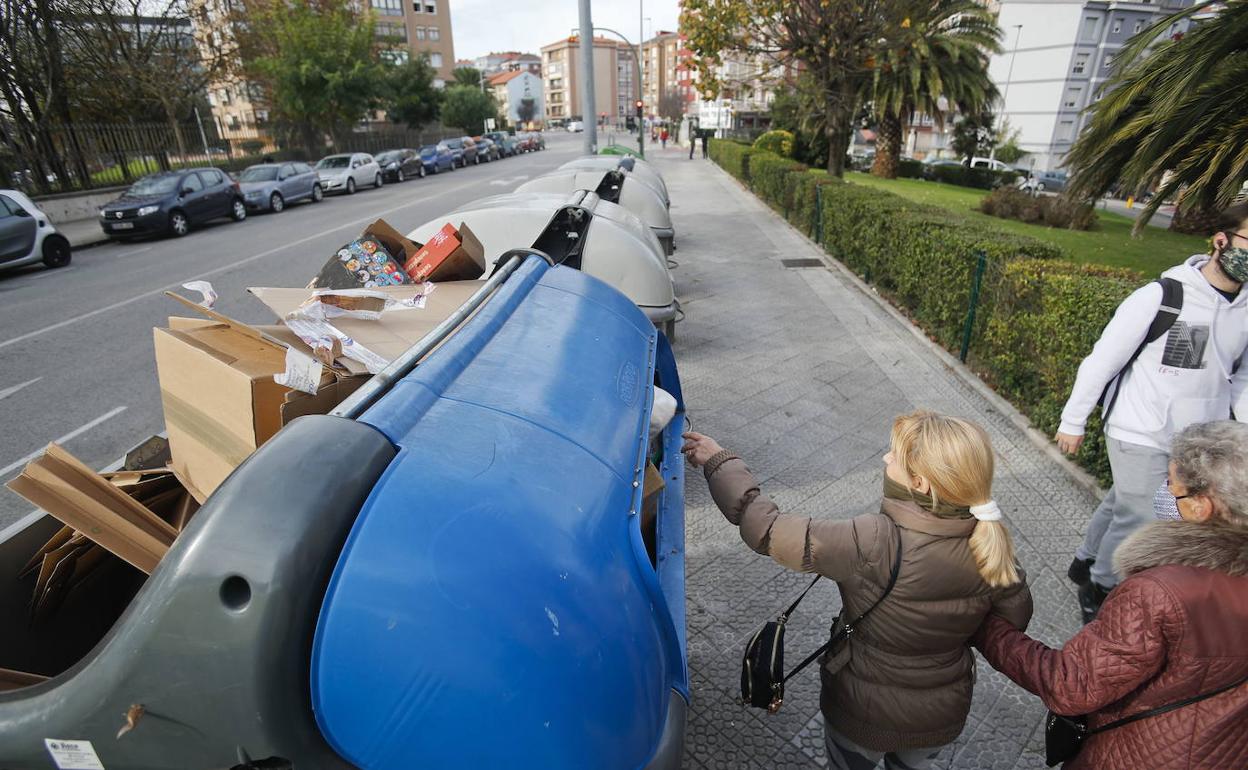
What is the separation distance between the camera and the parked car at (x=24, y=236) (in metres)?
11.5

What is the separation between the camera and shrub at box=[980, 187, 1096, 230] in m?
16.5

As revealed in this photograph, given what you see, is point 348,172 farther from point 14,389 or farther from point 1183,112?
point 1183,112

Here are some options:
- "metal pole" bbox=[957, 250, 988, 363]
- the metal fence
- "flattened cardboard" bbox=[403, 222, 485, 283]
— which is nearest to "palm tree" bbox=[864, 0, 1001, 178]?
"metal pole" bbox=[957, 250, 988, 363]

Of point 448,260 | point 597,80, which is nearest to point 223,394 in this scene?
point 448,260

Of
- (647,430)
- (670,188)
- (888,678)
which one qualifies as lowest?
(670,188)

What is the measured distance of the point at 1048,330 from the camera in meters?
4.93

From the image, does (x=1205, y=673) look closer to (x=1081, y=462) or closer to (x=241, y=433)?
(x=241, y=433)

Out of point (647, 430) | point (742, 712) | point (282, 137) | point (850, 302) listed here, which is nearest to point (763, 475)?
point (742, 712)

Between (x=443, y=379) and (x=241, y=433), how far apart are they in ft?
2.27

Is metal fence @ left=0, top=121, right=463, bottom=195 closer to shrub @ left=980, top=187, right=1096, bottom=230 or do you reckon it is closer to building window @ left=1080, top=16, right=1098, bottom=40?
shrub @ left=980, top=187, right=1096, bottom=230

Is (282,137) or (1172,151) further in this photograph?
(282,137)

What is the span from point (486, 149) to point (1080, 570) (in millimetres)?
42333

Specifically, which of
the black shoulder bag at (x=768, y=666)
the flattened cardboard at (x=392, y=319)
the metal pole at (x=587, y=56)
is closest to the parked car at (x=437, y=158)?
the metal pole at (x=587, y=56)

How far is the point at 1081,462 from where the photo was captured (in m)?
4.56
